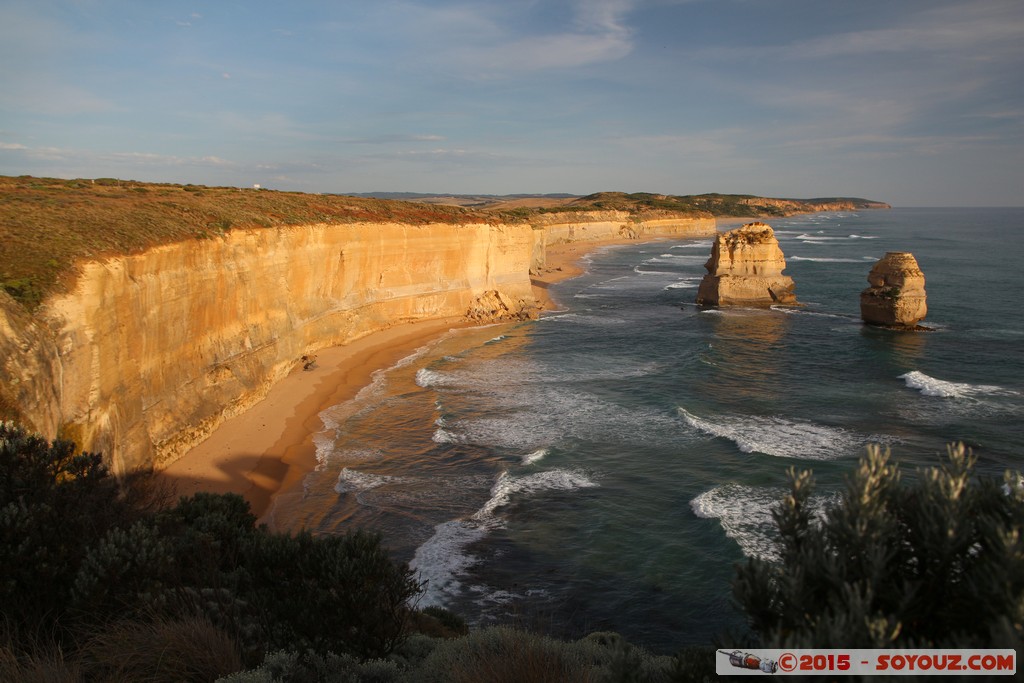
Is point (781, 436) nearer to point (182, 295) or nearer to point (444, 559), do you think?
point (444, 559)

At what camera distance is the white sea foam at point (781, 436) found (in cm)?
1969

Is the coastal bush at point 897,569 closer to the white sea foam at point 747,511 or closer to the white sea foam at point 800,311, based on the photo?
the white sea foam at point 747,511

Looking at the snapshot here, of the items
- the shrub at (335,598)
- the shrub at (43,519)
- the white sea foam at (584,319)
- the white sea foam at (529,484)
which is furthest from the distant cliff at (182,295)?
the white sea foam at (529,484)

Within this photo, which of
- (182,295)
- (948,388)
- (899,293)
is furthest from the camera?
(899,293)

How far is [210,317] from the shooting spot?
22562 mm

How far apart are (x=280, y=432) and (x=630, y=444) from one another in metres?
11.8

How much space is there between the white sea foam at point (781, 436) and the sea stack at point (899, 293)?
1909 cm

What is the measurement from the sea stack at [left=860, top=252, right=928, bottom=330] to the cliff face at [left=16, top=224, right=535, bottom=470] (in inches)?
977

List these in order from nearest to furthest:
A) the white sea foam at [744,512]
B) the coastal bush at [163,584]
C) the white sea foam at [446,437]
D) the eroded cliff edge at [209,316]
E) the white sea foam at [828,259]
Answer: the coastal bush at [163,584] → the eroded cliff edge at [209,316] → the white sea foam at [744,512] → the white sea foam at [446,437] → the white sea foam at [828,259]

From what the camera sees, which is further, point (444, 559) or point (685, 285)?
point (685, 285)

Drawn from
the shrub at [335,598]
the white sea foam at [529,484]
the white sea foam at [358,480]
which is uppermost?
the shrub at [335,598]

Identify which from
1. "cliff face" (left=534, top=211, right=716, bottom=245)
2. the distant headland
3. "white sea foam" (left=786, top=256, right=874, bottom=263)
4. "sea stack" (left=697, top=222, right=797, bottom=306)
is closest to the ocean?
the distant headland

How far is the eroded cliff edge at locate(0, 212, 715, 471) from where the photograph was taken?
14.0 metres

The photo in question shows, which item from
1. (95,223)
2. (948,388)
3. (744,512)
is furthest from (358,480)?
(948,388)
